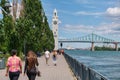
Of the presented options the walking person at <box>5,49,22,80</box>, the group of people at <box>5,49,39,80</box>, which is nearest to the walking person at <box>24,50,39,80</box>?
the group of people at <box>5,49,39,80</box>

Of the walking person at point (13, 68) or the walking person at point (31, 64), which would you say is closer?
the walking person at point (13, 68)

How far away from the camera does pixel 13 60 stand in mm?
14484

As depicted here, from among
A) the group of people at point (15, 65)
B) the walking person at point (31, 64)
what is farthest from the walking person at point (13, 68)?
the walking person at point (31, 64)

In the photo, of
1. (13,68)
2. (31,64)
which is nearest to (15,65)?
(13,68)

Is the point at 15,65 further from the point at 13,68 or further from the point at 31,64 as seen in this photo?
the point at 31,64

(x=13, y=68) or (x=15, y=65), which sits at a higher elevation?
(x=15, y=65)

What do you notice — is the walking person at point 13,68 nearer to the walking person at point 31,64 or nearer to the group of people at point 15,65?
the group of people at point 15,65

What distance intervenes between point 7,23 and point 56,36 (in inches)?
4908

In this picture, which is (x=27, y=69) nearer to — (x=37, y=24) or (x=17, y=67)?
(x=17, y=67)

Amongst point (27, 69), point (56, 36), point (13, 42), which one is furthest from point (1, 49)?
point (56, 36)

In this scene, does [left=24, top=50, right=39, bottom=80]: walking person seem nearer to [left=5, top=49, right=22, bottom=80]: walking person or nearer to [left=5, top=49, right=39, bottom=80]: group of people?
[left=5, top=49, right=39, bottom=80]: group of people

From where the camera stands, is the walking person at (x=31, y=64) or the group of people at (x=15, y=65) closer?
the group of people at (x=15, y=65)

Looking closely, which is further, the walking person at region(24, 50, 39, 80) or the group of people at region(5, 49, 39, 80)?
the walking person at region(24, 50, 39, 80)

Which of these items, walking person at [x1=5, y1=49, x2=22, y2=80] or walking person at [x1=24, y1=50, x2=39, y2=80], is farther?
walking person at [x1=24, y1=50, x2=39, y2=80]
